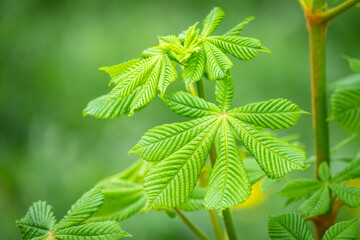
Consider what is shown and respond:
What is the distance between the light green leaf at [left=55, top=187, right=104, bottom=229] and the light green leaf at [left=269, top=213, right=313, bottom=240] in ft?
0.71

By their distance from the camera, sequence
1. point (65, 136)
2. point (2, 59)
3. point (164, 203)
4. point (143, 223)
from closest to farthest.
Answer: point (164, 203) → point (143, 223) → point (65, 136) → point (2, 59)

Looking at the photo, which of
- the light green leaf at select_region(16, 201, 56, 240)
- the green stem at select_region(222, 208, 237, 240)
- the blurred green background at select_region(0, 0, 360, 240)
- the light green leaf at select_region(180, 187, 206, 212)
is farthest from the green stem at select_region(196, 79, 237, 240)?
the blurred green background at select_region(0, 0, 360, 240)

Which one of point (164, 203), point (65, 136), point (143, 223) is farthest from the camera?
point (65, 136)

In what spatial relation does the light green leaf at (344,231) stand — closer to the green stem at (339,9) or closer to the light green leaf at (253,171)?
the light green leaf at (253,171)

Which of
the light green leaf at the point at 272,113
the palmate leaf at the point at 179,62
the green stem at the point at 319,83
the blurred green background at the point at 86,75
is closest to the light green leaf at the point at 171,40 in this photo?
the palmate leaf at the point at 179,62

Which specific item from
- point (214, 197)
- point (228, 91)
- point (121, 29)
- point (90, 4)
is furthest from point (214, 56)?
point (90, 4)

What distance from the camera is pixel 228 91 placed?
1.49 feet

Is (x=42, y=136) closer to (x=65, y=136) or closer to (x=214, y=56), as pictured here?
(x=65, y=136)

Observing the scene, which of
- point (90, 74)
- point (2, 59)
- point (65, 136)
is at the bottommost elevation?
point (65, 136)

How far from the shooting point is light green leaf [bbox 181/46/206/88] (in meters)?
0.42

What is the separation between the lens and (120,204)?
1.91ft

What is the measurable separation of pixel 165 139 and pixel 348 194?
0.27 m

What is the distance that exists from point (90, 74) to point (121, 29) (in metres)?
0.36

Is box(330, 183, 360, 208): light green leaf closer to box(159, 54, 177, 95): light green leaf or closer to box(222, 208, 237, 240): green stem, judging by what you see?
box(222, 208, 237, 240): green stem
